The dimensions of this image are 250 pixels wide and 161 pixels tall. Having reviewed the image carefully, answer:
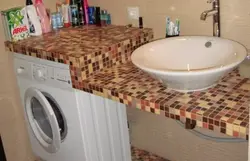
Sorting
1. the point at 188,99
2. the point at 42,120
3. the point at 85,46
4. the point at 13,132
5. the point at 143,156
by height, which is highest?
the point at 85,46

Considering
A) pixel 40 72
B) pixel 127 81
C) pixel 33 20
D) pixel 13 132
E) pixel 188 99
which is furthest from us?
pixel 13 132

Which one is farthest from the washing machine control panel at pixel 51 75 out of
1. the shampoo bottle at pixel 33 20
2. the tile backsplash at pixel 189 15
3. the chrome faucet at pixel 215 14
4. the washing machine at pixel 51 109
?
the chrome faucet at pixel 215 14

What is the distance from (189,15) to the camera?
1.81m

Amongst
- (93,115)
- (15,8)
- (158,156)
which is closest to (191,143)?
(158,156)

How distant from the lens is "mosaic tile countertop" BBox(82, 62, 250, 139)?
1.22 metres

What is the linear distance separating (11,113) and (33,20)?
26.0 inches

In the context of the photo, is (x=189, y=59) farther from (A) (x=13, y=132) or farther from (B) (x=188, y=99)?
(A) (x=13, y=132)

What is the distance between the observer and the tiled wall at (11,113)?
2.16 metres

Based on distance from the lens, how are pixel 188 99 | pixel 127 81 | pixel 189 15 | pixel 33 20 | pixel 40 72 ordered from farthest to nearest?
1. pixel 33 20
2. pixel 40 72
3. pixel 189 15
4. pixel 127 81
5. pixel 188 99

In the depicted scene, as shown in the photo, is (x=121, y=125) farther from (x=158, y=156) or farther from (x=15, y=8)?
(x=15, y=8)

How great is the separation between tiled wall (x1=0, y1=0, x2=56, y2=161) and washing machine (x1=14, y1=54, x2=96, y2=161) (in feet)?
0.34

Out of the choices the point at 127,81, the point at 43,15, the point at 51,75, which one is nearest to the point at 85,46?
the point at 51,75

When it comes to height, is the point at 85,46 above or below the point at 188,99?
above

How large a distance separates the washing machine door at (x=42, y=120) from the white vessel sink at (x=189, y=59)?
0.67 m
